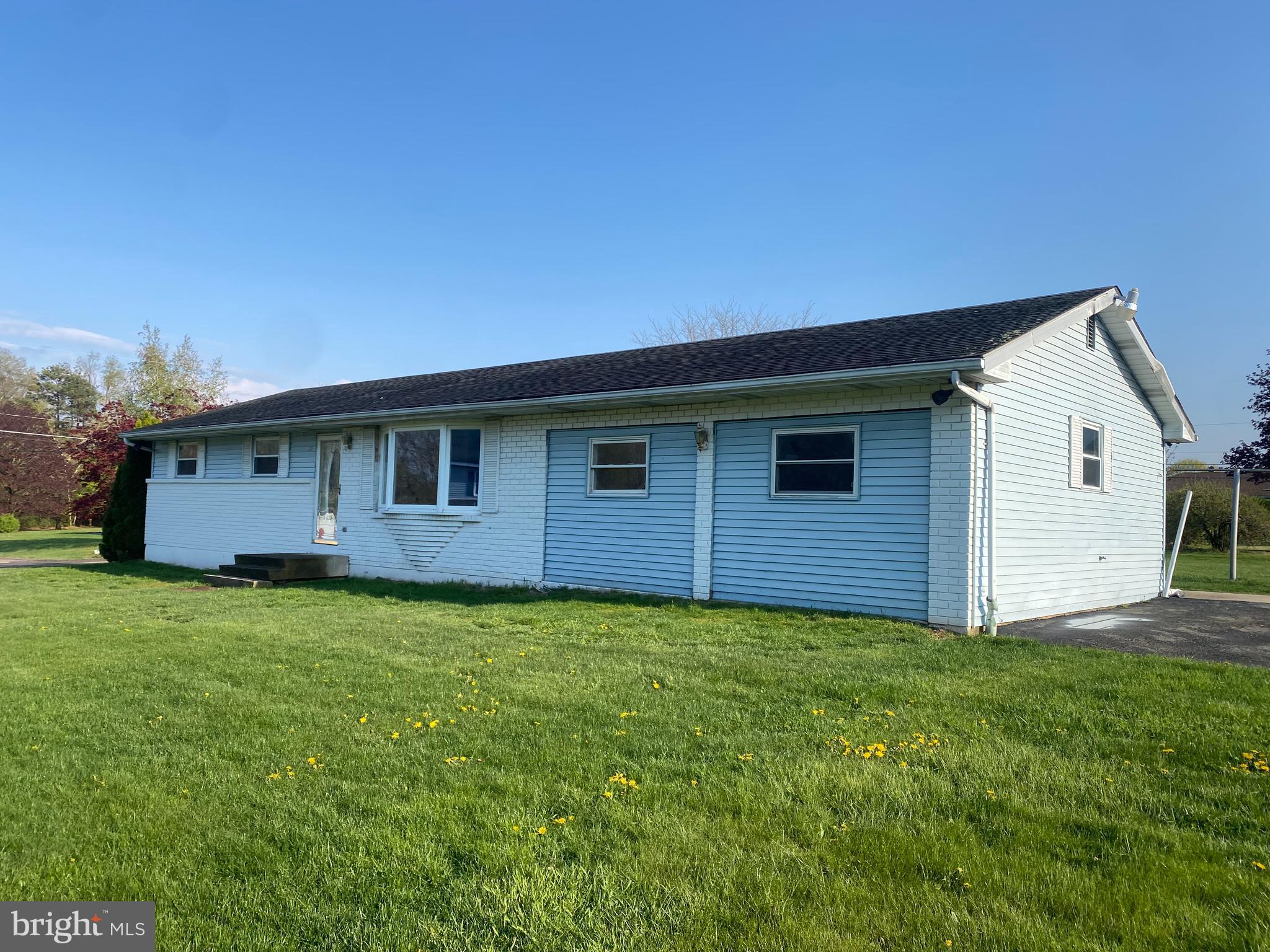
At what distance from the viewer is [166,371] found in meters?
40.2

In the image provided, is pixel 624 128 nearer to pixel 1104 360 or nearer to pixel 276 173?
pixel 276 173

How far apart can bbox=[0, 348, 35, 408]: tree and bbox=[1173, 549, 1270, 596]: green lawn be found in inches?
2386

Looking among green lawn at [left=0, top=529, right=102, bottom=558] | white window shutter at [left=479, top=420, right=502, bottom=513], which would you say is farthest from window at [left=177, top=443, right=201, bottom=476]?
white window shutter at [left=479, top=420, right=502, bottom=513]

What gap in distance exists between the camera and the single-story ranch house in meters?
9.03

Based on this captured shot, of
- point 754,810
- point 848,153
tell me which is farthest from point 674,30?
point 754,810

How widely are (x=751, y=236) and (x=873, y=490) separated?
1589cm

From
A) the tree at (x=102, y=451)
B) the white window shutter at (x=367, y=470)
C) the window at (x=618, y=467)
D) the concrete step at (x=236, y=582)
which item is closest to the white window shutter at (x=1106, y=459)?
the window at (x=618, y=467)

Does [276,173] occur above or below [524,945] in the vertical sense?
above

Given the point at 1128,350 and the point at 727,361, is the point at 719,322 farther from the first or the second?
the point at 727,361

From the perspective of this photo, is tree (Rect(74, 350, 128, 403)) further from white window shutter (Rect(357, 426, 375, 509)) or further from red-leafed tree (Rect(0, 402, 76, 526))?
white window shutter (Rect(357, 426, 375, 509))

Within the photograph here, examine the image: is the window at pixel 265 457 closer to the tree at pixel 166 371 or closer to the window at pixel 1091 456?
the window at pixel 1091 456

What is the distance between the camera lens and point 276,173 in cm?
1622

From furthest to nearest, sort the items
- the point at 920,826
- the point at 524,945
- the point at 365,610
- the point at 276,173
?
the point at 276,173, the point at 365,610, the point at 920,826, the point at 524,945

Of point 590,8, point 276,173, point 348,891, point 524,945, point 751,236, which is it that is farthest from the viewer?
point 751,236
